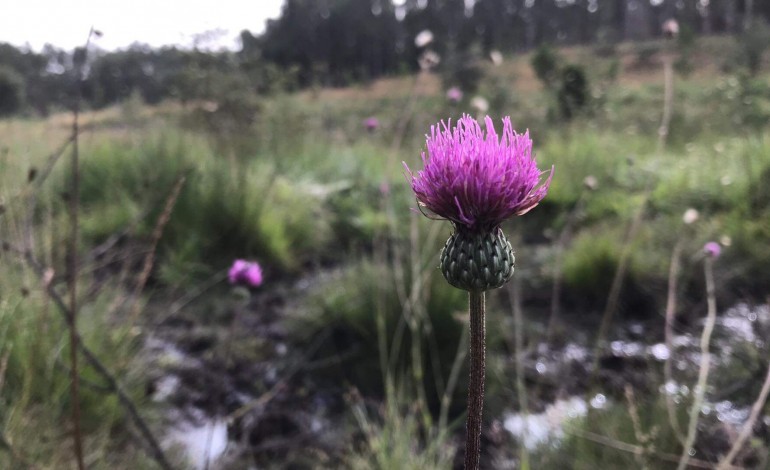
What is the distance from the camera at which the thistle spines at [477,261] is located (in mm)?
627

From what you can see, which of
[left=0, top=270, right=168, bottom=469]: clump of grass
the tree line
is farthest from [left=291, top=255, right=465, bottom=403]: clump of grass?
the tree line

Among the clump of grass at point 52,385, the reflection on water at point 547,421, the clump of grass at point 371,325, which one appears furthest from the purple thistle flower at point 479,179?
the clump of grass at point 371,325

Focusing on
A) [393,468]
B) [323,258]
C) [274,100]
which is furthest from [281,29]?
[393,468]

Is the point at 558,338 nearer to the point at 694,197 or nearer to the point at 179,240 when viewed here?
the point at 694,197

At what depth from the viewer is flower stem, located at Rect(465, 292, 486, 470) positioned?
55cm

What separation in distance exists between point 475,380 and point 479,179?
0.24 m

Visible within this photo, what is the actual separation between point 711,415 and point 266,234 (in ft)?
10.3

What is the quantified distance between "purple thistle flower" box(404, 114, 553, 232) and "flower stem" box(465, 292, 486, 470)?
13 centimetres

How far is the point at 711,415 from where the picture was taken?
71.5 inches

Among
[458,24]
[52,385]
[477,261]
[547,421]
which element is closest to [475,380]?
[477,261]

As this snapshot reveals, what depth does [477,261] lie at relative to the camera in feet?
2.09

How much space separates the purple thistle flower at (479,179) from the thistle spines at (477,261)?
22 mm

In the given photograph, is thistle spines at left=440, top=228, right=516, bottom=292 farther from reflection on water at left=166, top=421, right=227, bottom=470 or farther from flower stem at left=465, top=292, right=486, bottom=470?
reflection on water at left=166, top=421, right=227, bottom=470

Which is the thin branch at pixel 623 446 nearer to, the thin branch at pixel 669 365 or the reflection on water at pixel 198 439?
the thin branch at pixel 669 365
